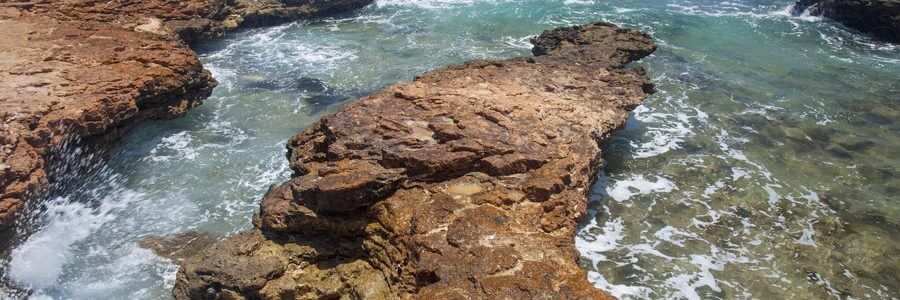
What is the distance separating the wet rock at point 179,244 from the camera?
7.36m

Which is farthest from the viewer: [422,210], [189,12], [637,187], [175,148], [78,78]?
[189,12]

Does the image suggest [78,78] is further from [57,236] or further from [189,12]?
[189,12]

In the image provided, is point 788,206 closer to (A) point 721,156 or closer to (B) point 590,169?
(A) point 721,156

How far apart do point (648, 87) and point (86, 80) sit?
32.0ft

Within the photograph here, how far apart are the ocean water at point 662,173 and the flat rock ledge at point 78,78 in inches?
22.1

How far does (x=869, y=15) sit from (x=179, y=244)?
2032 centimetres

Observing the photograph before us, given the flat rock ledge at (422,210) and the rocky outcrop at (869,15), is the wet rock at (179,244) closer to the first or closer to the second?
the flat rock ledge at (422,210)

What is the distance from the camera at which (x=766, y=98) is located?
1221 centimetres

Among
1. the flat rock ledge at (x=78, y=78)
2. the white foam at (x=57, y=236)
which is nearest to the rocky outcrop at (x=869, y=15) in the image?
the flat rock ledge at (x=78, y=78)

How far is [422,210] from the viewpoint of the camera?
558cm

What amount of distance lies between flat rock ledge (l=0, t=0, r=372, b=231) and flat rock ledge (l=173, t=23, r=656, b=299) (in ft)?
12.4

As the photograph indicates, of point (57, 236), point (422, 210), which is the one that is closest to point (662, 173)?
point (422, 210)

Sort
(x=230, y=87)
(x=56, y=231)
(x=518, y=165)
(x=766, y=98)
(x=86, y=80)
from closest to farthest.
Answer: (x=518, y=165) < (x=56, y=231) < (x=86, y=80) < (x=766, y=98) < (x=230, y=87)

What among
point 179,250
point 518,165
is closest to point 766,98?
point 518,165
